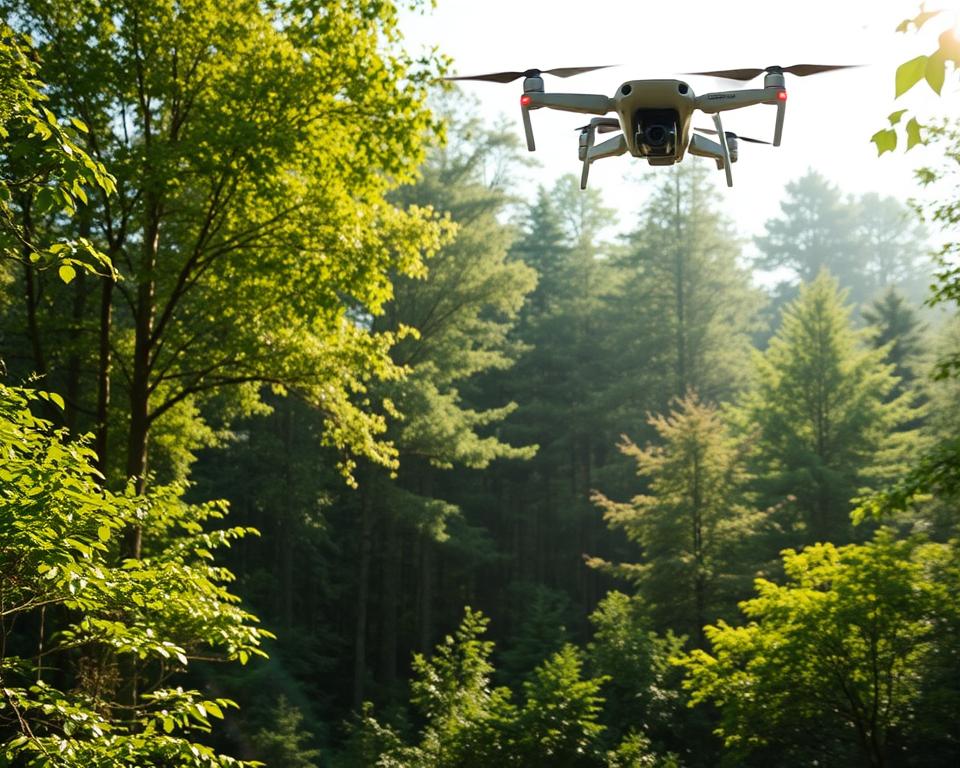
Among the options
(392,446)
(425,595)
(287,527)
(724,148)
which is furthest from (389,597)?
(724,148)

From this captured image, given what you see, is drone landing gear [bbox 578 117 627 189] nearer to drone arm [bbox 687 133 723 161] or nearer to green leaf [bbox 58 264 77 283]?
drone arm [bbox 687 133 723 161]

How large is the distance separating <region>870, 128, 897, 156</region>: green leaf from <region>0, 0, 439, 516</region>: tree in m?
6.36

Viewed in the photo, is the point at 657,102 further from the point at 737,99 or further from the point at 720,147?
the point at 720,147

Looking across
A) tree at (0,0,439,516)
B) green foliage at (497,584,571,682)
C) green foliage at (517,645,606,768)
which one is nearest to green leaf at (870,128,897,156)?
tree at (0,0,439,516)

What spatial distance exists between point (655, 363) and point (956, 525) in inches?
667

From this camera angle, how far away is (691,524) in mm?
A: 19000

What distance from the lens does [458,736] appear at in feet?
40.8

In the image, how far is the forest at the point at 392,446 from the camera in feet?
20.1

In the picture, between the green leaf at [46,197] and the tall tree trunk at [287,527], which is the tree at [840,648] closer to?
the green leaf at [46,197]

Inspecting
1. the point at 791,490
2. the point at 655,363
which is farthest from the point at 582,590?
the point at 791,490

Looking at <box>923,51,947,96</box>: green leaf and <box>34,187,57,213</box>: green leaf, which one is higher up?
<box>34,187,57,213</box>: green leaf

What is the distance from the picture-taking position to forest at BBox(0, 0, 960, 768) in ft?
20.1

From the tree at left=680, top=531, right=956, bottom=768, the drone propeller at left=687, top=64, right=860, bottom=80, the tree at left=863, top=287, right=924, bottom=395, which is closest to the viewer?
the drone propeller at left=687, top=64, right=860, bottom=80

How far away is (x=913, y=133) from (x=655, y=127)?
157cm
